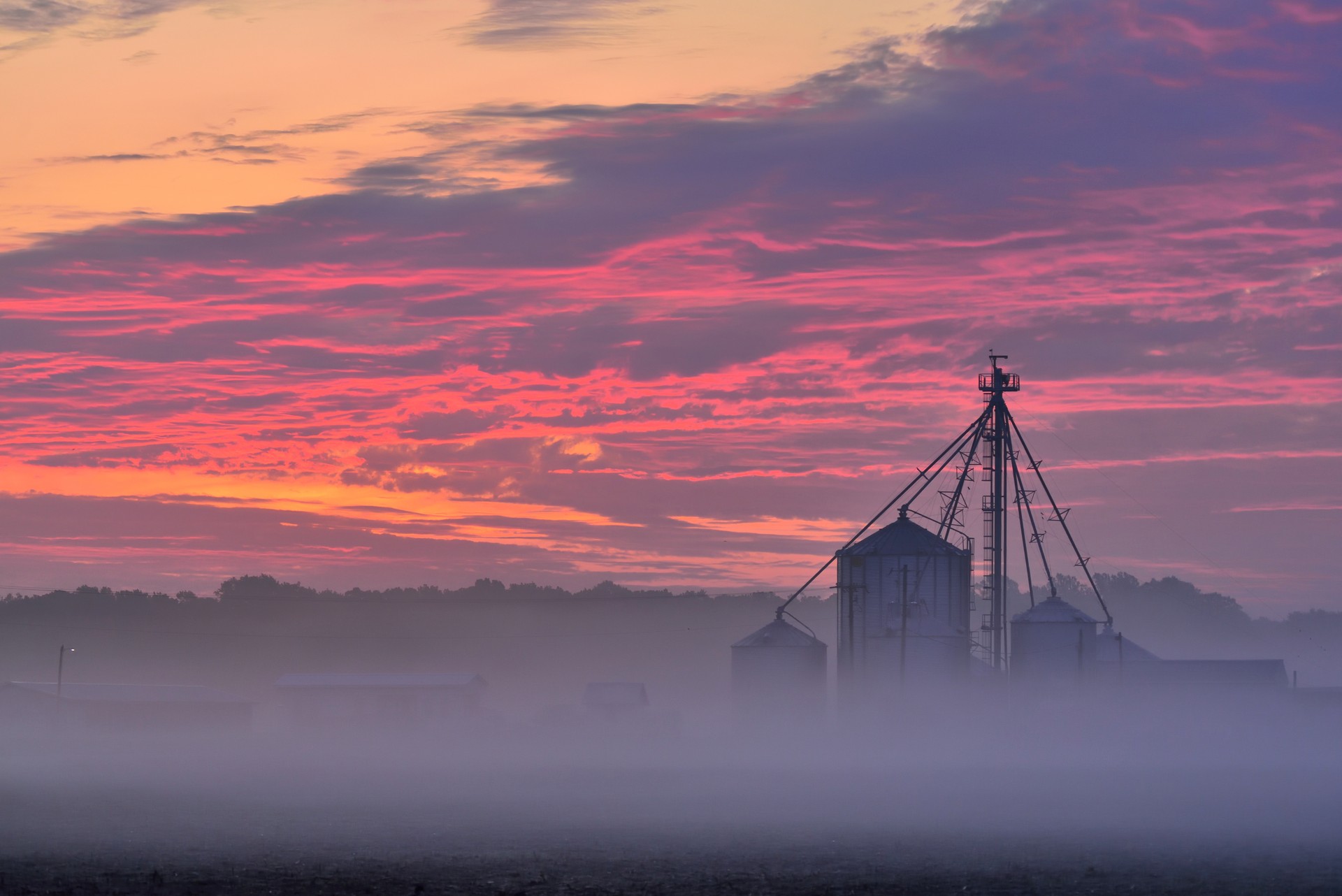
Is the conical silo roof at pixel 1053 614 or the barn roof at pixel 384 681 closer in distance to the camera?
the conical silo roof at pixel 1053 614

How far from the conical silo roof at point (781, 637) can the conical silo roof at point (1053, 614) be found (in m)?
12.5

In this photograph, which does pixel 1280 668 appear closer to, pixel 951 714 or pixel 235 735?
pixel 951 714

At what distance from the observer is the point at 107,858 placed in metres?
60.9

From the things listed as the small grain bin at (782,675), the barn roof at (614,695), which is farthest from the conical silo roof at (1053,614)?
the barn roof at (614,695)

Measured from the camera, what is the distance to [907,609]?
101 meters

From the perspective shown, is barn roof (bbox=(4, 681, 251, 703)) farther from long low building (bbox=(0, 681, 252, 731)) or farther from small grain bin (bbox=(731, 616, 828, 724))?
small grain bin (bbox=(731, 616, 828, 724))

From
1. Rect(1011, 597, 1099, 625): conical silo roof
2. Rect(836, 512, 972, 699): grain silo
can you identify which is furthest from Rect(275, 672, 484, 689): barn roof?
Rect(1011, 597, 1099, 625): conical silo roof

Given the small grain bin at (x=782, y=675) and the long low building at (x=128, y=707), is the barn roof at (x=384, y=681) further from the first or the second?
the small grain bin at (x=782, y=675)

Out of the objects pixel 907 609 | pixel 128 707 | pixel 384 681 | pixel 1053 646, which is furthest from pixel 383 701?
pixel 1053 646

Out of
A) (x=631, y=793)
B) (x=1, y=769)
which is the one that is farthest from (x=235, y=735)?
(x=631, y=793)

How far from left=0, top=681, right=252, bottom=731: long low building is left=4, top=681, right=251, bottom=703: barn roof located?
2.3 inches

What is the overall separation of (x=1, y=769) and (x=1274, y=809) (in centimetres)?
7381

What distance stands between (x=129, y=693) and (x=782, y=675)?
6932cm

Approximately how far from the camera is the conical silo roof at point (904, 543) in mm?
101312
